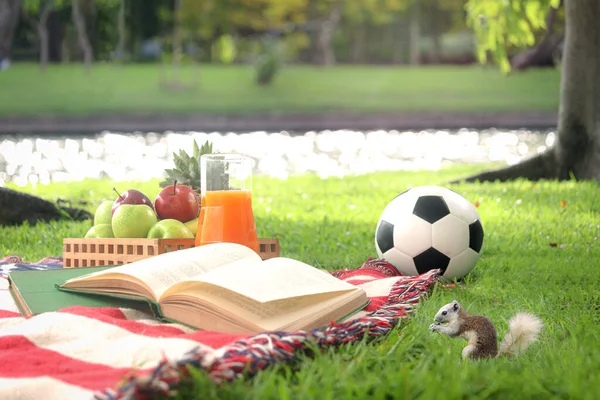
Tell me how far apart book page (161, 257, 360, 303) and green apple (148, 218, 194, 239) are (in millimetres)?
1029

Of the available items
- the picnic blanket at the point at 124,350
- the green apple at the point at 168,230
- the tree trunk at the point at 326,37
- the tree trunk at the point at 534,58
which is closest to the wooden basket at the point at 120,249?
the green apple at the point at 168,230

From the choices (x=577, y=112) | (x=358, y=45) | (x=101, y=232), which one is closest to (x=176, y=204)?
(x=101, y=232)

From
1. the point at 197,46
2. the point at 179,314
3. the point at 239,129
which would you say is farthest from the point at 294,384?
the point at 197,46

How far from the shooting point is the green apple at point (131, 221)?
4.11m

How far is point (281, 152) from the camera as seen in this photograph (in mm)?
16891

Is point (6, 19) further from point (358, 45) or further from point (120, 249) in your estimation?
point (358, 45)

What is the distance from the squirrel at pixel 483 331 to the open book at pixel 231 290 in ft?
1.06

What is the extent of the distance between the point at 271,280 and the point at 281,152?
14128 millimetres

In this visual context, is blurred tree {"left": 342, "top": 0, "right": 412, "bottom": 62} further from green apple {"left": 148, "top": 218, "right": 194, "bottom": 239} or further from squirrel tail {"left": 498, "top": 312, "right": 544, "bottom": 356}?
squirrel tail {"left": 498, "top": 312, "right": 544, "bottom": 356}

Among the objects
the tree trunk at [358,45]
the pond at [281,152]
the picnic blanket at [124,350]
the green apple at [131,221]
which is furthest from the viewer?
the tree trunk at [358,45]

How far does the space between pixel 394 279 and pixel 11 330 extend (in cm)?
169

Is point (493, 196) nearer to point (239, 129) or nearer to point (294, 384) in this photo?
point (294, 384)

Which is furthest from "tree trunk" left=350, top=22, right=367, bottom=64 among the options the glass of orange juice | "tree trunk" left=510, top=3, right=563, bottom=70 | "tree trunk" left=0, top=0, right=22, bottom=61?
the glass of orange juice

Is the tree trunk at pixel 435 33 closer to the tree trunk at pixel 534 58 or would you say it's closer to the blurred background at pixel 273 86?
the blurred background at pixel 273 86
